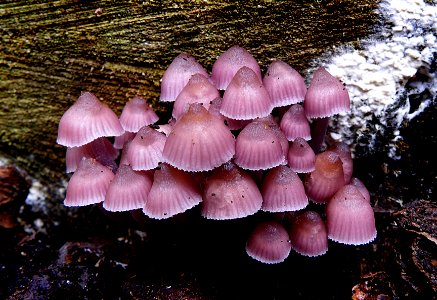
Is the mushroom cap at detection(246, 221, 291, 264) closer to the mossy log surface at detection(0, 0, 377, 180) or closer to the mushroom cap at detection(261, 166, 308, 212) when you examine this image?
the mushroom cap at detection(261, 166, 308, 212)

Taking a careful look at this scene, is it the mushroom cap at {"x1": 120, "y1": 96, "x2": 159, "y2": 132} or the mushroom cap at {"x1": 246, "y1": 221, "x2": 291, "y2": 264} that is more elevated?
the mushroom cap at {"x1": 120, "y1": 96, "x2": 159, "y2": 132}

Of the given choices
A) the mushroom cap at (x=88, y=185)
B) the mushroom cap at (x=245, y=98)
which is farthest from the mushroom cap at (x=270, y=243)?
the mushroom cap at (x=88, y=185)

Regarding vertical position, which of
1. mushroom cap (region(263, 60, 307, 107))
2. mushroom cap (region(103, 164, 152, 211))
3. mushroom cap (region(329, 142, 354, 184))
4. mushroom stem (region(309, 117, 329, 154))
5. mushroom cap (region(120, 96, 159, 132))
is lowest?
mushroom cap (region(329, 142, 354, 184))

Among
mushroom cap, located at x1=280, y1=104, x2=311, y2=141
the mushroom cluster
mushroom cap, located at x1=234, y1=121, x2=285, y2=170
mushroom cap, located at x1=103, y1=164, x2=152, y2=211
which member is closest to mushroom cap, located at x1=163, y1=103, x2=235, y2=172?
the mushroom cluster

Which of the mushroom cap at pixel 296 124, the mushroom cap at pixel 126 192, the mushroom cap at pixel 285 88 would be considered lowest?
the mushroom cap at pixel 126 192

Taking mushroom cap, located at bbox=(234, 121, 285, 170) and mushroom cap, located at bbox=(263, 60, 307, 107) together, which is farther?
mushroom cap, located at bbox=(263, 60, 307, 107)

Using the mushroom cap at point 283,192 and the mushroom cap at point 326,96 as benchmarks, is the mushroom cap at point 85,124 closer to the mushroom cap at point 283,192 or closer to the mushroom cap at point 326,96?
the mushroom cap at point 283,192

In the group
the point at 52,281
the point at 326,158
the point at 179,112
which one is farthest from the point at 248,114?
the point at 52,281

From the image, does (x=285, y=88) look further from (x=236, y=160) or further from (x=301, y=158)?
(x=236, y=160)

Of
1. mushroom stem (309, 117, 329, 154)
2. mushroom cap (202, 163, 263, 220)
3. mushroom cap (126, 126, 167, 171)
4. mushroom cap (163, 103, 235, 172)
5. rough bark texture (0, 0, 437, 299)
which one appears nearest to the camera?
mushroom cap (163, 103, 235, 172)
